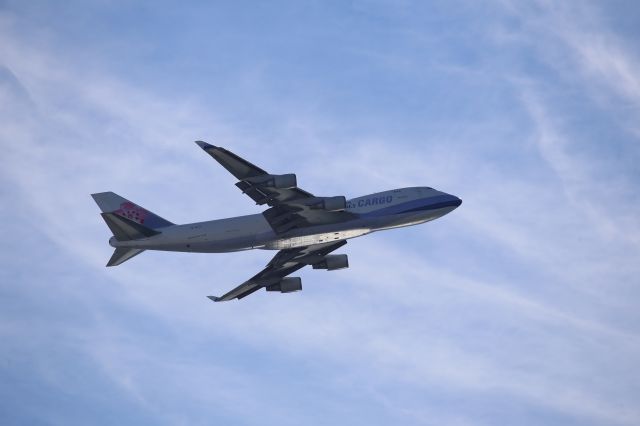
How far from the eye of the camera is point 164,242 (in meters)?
85.5

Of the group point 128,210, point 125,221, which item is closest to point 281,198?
point 125,221

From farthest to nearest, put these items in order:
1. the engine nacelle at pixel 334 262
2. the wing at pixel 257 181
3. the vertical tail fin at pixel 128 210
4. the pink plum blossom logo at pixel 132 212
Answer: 1. the engine nacelle at pixel 334 262
2. the pink plum blossom logo at pixel 132 212
3. the vertical tail fin at pixel 128 210
4. the wing at pixel 257 181

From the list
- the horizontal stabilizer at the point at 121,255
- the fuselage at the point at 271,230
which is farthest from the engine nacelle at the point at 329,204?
the horizontal stabilizer at the point at 121,255

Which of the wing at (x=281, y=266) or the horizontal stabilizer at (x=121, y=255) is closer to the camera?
the horizontal stabilizer at (x=121, y=255)

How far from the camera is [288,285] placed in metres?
95.2

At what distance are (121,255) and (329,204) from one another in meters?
19.9

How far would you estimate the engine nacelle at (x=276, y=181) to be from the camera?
79.7 metres

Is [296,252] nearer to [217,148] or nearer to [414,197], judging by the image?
[414,197]

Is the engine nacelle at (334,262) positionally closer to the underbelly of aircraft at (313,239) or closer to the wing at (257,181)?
the underbelly of aircraft at (313,239)

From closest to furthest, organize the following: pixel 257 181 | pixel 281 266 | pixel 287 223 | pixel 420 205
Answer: pixel 257 181, pixel 287 223, pixel 420 205, pixel 281 266

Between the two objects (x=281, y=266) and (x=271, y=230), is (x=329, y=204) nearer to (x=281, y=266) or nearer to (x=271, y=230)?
(x=271, y=230)

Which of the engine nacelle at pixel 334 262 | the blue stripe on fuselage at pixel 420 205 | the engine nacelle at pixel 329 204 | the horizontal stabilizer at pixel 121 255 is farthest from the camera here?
the engine nacelle at pixel 334 262

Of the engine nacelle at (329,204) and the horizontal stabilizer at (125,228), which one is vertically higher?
the engine nacelle at (329,204)

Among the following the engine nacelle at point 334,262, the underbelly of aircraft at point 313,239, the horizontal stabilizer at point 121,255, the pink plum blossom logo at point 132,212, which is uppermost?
the pink plum blossom logo at point 132,212
